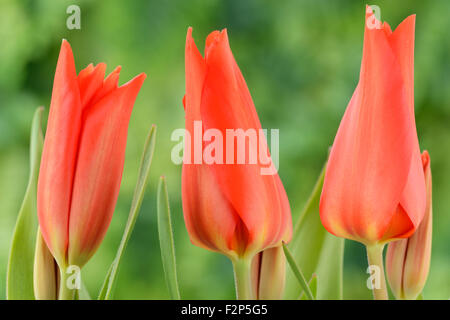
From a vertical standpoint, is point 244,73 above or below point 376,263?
above

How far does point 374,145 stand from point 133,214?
0.28ft

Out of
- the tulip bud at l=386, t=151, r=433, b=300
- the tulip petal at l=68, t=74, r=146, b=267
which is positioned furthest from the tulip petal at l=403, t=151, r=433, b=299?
the tulip petal at l=68, t=74, r=146, b=267

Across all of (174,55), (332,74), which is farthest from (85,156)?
(332,74)

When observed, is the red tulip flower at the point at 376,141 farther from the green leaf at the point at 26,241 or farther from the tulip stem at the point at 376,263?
the green leaf at the point at 26,241

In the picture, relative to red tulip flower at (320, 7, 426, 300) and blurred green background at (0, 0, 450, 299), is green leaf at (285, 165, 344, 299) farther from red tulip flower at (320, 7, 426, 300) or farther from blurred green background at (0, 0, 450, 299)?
blurred green background at (0, 0, 450, 299)

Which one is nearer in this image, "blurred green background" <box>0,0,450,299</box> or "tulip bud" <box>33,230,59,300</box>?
"tulip bud" <box>33,230,59,300</box>

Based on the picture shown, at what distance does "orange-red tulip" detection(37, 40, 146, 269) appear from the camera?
0.19 m

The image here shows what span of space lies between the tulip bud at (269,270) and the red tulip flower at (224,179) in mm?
10

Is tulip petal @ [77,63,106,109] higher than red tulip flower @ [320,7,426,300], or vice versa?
tulip petal @ [77,63,106,109]

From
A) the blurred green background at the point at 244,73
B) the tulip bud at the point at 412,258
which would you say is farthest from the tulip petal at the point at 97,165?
the blurred green background at the point at 244,73

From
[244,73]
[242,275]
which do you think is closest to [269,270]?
[242,275]

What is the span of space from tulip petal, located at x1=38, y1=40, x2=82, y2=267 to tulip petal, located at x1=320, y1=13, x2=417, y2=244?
85 millimetres

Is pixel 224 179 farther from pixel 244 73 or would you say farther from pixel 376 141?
pixel 244 73

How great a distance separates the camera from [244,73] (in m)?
0.56
